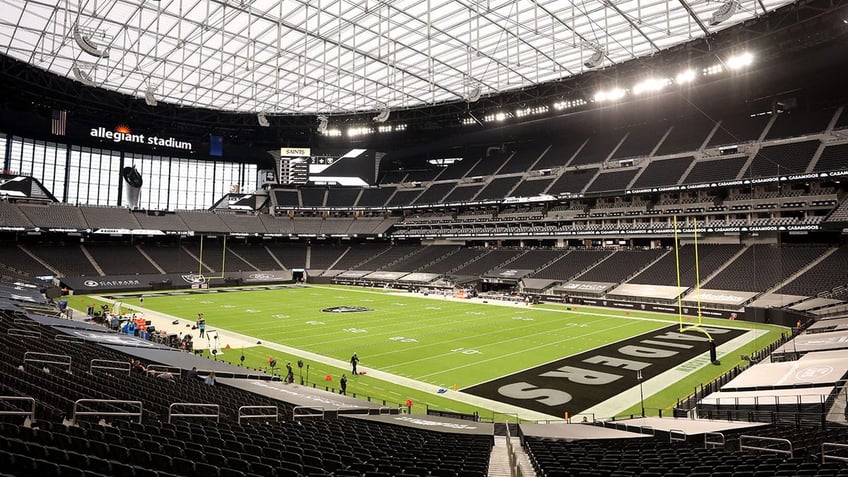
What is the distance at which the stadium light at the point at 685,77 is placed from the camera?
1695 inches

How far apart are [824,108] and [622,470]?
58.3 metres

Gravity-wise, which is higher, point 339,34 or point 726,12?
point 339,34

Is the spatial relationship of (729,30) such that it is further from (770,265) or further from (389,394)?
(389,394)

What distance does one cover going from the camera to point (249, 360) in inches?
912

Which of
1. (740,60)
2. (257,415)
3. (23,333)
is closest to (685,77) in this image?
(740,60)

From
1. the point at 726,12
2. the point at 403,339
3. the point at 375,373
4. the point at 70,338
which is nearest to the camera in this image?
the point at 70,338

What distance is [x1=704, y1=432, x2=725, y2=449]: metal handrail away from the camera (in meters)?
11.1

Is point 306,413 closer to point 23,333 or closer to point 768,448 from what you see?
point 23,333

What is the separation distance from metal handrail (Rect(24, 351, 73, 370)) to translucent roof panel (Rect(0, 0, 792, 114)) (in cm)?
2167

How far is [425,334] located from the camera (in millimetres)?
29703

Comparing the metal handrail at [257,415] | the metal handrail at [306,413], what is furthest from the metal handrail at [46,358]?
the metal handrail at [306,413]

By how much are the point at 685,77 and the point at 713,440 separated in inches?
1658

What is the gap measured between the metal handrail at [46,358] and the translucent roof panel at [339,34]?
71.1 feet

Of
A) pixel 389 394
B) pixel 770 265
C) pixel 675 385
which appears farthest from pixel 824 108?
pixel 389 394
